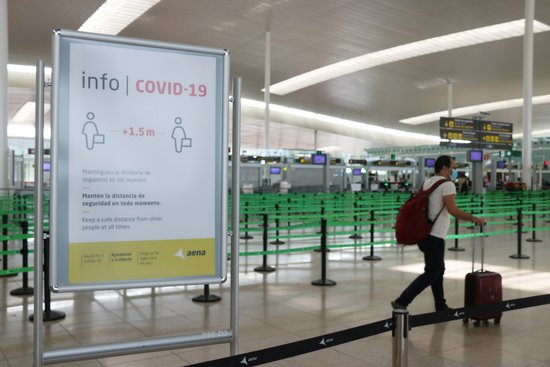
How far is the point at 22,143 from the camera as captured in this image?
47188 millimetres

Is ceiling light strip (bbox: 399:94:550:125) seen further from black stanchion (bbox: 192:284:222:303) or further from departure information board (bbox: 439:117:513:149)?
black stanchion (bbox: 192:284:222:303)

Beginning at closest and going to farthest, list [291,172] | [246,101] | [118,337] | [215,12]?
[118,337]
[215,12]
[291,172]
[246,101]

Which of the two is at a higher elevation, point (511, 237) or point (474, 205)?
point (474, 205)

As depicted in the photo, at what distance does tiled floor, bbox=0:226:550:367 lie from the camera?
438 cm

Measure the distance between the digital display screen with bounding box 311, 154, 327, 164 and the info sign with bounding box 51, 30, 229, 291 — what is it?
23.3 meters

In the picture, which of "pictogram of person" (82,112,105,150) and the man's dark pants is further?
the man's dark pants

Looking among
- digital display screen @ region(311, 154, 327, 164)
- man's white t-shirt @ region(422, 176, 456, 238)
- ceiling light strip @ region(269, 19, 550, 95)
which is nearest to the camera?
man's white t-shirt @ region(422, 176, 456, 238)

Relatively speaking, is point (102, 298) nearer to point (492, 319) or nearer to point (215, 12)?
point (492, 319)

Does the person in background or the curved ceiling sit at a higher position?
the curved ceiling

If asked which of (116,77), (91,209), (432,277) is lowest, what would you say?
(432,277)

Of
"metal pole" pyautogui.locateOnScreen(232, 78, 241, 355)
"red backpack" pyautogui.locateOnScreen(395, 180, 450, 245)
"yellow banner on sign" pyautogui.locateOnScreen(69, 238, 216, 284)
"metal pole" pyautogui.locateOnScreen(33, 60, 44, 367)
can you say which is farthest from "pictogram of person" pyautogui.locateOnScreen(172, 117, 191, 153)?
"red backpack" pyautogui.locateOnScreen(395, 180, 450, 245)

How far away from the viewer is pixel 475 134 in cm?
2281

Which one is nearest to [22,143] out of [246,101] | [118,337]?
[246,101]

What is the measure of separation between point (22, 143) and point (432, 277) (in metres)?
48.2
